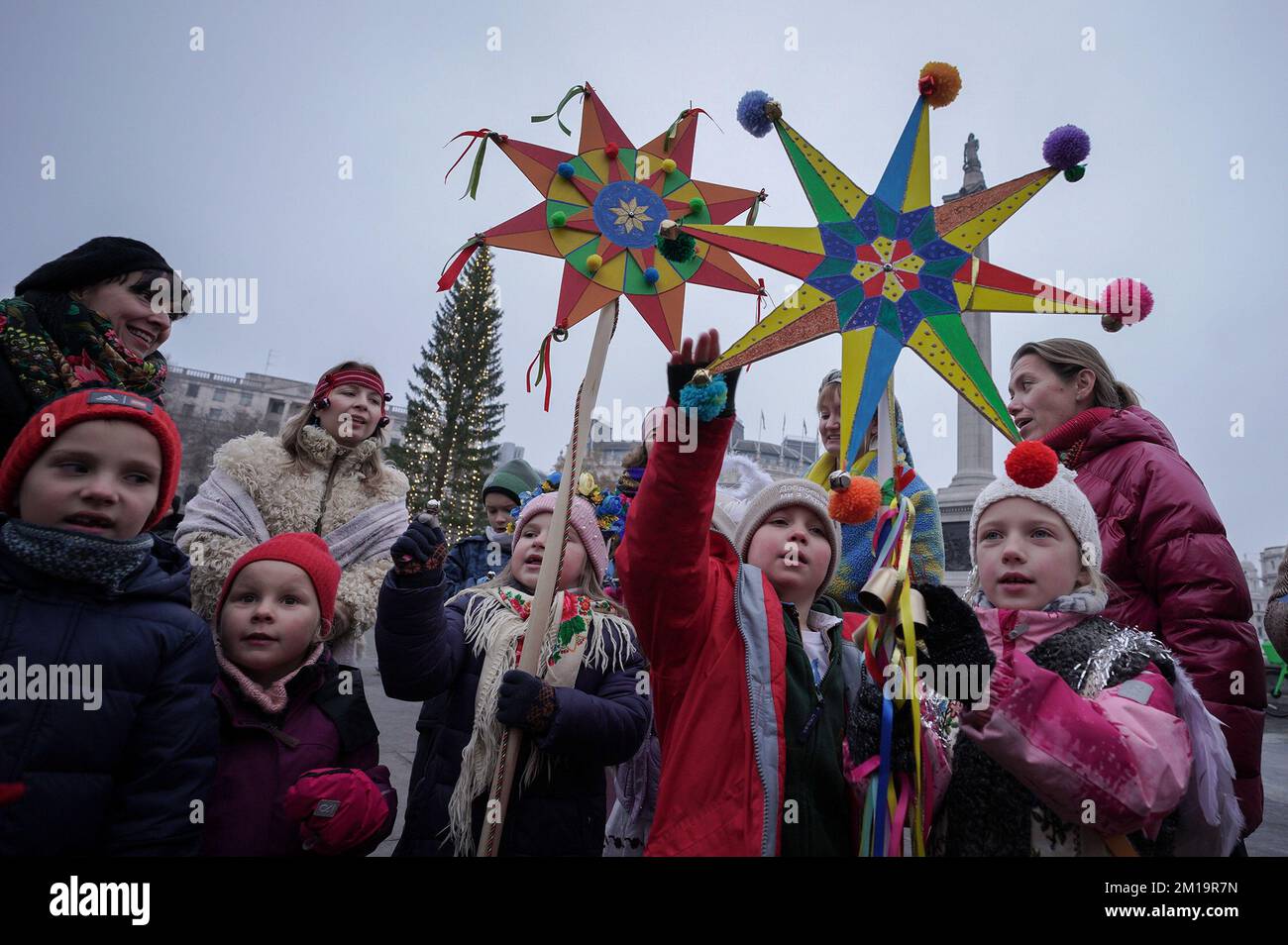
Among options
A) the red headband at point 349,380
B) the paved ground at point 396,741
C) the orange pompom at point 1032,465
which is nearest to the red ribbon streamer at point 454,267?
the red headband at point 349,380

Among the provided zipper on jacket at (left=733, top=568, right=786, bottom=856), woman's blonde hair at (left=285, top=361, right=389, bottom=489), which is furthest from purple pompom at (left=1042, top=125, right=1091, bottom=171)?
woman's blonde hair at (left=285, top=361, right=389, bottom=489)

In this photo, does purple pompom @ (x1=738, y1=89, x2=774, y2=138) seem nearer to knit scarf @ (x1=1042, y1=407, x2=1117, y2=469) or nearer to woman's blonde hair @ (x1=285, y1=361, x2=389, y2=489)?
knit scarf @ (x1=1042, y1=407, x2=1117, y2=469)

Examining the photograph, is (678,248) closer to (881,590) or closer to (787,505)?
(787,505)

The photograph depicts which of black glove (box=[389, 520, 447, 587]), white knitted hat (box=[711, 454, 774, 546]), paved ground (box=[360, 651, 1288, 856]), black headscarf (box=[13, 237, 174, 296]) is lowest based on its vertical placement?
paved ground (box=[360, 651, 1288, 856])

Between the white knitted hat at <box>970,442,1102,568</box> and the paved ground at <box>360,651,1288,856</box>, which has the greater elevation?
the white knitted hat at <box>970,442,1102,568</box>

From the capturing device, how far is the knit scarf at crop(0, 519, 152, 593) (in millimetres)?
1629

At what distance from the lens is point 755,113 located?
7.32ft

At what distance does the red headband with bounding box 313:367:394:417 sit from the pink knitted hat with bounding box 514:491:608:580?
35.1 inches

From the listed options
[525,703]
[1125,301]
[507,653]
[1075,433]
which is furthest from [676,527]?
[1075,433]

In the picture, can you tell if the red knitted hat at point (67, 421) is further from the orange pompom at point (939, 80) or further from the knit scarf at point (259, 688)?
the orange pompom at point (939, 80)

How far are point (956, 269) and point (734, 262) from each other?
1.13m

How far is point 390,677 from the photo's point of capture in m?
2.24

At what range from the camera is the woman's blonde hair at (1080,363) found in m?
2.68

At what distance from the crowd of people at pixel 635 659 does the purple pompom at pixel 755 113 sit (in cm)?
104
